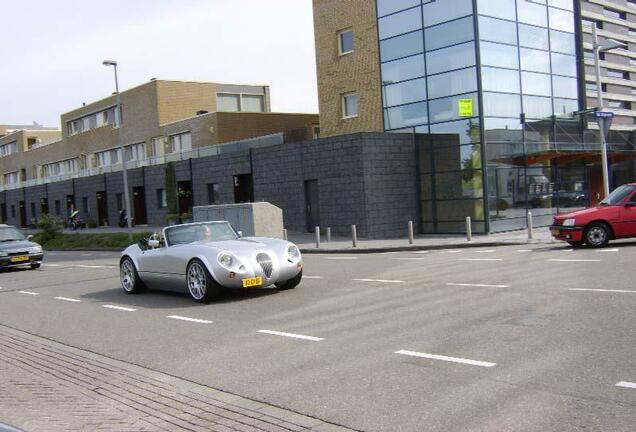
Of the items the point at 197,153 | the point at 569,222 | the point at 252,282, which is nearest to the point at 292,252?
the point at 252,282

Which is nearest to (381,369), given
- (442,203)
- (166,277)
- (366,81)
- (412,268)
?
(166,277)

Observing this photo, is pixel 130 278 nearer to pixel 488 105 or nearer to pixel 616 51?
pixel 488 105

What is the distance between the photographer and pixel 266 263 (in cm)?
1074

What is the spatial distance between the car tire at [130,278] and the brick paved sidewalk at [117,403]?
5.32 metres

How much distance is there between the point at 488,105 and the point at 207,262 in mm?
16336

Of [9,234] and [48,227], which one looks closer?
[9,234]

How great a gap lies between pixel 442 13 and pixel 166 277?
57.2ft

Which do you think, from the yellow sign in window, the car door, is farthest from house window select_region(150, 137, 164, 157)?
the car door

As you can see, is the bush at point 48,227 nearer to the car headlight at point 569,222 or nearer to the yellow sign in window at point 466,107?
the yellow sign in window at point 466,107

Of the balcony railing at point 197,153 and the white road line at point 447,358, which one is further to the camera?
the balcony railing at point 197,153

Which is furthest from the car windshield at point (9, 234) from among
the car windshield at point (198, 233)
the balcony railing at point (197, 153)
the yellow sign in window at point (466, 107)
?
the yellow sign in window at point (466, 107)

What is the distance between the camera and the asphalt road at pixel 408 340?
15.4 ft

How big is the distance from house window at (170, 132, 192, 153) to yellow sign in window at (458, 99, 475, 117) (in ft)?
78.2

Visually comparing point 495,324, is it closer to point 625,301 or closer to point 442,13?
point 625,301
